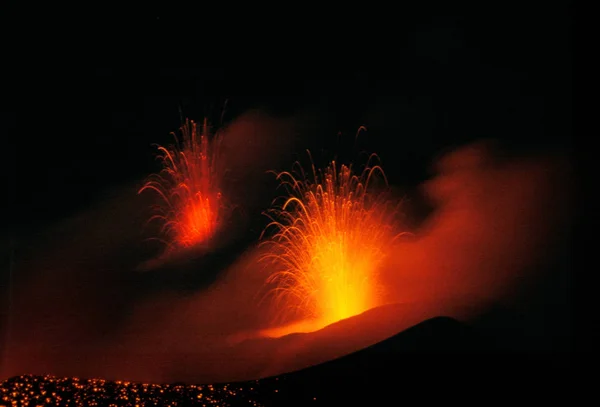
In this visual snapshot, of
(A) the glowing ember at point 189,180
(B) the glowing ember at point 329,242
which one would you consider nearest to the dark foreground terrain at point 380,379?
(B) the glowing ember at point 329,242

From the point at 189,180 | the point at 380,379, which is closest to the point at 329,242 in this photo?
the point at 189,180

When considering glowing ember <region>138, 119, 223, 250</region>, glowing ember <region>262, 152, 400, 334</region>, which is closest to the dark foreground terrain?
glowing ember <region>262, 152, 400, 334</region>

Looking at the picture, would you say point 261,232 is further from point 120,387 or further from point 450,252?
point 120,387

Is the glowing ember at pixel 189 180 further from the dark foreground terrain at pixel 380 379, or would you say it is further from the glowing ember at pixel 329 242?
the dark foreground terrain at pixel 380 379

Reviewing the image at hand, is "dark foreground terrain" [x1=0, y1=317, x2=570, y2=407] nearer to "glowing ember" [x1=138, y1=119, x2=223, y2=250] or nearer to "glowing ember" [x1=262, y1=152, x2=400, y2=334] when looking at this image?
"glowing ember" [x1=262, y1=152, x2=400, y2=334]

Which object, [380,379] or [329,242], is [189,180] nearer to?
[329,242]
